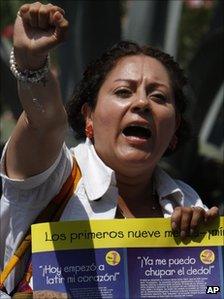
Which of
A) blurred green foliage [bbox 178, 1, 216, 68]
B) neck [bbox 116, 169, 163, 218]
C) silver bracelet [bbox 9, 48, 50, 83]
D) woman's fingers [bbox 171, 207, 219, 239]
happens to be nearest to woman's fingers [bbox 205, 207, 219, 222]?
woman's fingers [bbox 171, 207, 219, 239]

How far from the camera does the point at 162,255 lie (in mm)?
1704

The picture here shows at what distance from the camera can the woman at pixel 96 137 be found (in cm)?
159

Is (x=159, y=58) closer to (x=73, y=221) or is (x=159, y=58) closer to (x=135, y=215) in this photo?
(x=135, y=215)

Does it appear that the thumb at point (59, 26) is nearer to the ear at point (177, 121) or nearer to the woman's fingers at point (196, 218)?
the woman's fingers at point (196, 218)

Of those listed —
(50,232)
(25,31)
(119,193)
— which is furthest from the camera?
(119,193)

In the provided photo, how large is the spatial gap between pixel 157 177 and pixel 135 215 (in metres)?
0.13

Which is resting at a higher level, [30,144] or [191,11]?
[30,144]

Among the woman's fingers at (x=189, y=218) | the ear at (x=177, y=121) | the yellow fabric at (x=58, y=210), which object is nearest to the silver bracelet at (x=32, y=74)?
the yellow fabric at (x=58, y=210)

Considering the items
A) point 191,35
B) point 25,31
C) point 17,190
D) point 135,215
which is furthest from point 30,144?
point 191,35

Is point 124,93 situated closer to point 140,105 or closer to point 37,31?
point 140,105

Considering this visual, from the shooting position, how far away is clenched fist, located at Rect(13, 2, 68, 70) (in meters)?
1.49

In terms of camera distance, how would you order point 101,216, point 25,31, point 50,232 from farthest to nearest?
point 101,216, point 50,232, point 25,31

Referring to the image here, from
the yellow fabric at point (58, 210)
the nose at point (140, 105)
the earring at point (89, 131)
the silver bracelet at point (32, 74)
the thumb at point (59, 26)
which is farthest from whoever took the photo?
the earring at point (89, 131)

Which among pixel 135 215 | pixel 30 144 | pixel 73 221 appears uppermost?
pixel 30 144
